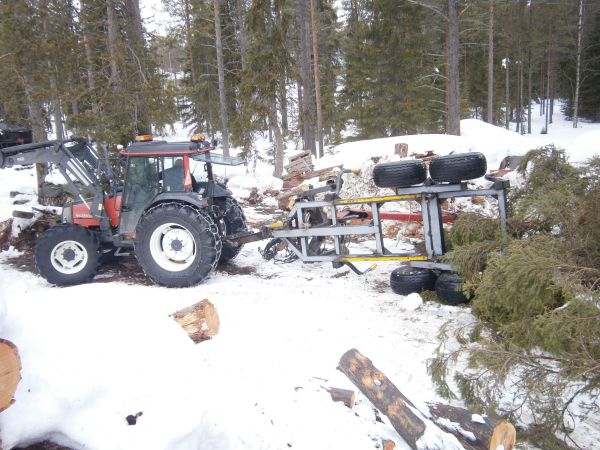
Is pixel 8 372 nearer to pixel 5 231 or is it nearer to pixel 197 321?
pixel 197 321

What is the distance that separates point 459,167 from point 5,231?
8.11 metres

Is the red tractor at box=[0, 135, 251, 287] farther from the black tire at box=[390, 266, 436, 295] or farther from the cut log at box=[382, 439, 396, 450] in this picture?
the cut log at box=[382, 439, 396, 450]

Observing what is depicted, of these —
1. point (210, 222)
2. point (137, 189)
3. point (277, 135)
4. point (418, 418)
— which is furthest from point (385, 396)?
point (277, 135)

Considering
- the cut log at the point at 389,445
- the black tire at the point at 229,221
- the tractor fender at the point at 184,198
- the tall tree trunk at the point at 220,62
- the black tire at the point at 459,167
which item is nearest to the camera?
the cut log at the point at 389,445

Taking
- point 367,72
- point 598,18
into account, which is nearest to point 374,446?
point 367,72

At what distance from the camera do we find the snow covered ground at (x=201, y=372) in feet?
7.82

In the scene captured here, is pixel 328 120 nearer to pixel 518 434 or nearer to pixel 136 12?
pixel 136 12

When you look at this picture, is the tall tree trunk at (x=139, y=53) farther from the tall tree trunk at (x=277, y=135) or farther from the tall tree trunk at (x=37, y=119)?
the tall tree trunk at (x=277, y=135)

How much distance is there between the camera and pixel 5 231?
833 cm

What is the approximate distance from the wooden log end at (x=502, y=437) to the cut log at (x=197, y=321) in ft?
8.24

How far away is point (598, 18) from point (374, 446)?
40.6 metres

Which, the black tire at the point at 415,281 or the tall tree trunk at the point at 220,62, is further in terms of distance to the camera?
the tall tree trunk at the point at 220,62

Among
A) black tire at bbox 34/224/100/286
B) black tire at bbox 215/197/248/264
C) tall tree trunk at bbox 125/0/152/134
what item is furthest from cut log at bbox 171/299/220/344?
tall tree trunk at bbox 125/0/152/134

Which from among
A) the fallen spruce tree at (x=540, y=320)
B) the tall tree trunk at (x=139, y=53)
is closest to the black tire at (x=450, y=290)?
→ the fallen spruce tree at (x=540, y=320)
